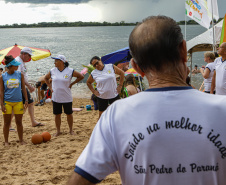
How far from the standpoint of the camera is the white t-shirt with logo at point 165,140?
1011mm

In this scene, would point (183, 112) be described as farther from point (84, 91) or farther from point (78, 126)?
point (84, 91)

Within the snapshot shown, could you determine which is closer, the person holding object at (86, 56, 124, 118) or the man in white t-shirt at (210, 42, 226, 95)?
the man in white t-shirt at (210, 42, 226, 95)

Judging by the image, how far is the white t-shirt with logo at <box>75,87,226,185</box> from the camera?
1.01 m

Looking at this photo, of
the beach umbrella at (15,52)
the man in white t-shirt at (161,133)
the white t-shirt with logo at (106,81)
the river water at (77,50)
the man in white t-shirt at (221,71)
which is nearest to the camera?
the man in white t-shirt at (161,133)

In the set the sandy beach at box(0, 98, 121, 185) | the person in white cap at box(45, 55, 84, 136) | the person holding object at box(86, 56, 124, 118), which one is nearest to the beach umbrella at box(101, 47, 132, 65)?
the sandy beach at box(0, 98, 121, 185)

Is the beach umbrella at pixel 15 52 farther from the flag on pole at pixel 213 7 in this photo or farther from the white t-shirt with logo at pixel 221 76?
the white t-shirt with logo at pixel 221 76

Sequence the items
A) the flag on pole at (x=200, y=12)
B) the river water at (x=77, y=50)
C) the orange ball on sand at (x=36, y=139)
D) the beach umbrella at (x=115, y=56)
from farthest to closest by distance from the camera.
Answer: the river water at (x=77, y=50)
the flag on pole at (x=200, y=12)
the beach umbrella at (x=115, y=56)
the orange ball on sand at (x=36, y=139)

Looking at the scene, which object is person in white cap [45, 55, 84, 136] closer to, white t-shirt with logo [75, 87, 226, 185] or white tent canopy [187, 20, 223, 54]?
white t-shirt with logo [75, 87, 226, 185]

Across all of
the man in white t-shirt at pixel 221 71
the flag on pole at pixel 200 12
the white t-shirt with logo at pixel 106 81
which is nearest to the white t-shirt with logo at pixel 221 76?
the man in white t-shirt at pixel 221 71

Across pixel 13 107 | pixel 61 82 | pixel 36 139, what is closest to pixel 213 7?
pixel 61 82

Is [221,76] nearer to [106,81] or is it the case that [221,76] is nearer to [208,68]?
[208,68]

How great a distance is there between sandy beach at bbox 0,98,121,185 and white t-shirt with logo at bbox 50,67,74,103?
0.92m

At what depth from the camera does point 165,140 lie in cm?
102

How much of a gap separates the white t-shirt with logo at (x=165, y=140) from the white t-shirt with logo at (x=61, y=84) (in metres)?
5.27
